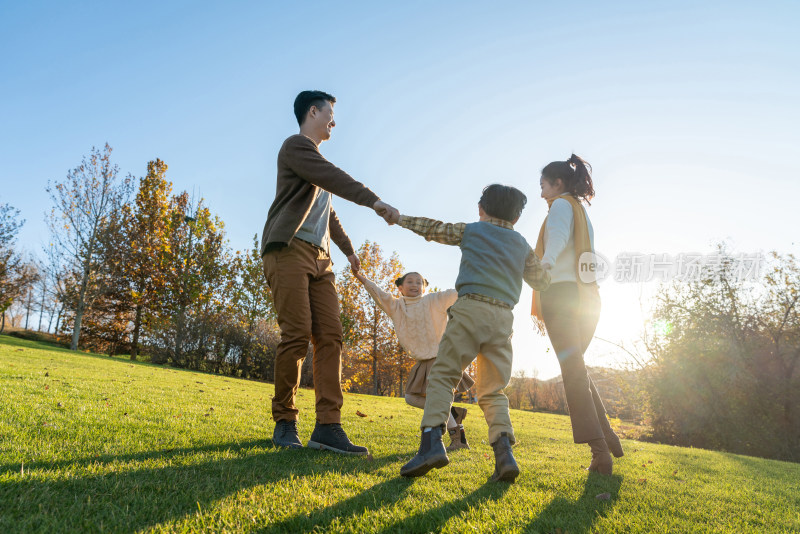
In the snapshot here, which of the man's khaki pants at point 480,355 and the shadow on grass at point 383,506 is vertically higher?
the man's khaki pants at point 480,355

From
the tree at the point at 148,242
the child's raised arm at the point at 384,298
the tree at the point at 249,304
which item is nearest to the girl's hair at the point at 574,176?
the child's raised arm at the point at 384,298

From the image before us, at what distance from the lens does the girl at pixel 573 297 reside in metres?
3.21

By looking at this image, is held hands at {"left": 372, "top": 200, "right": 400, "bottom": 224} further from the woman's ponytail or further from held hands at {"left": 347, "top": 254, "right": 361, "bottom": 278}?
the woman's ponytail

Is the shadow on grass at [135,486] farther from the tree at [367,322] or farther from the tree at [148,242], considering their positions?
the tree at [148,242]

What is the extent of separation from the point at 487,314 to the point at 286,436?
179 centimetres

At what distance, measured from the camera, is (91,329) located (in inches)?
1026

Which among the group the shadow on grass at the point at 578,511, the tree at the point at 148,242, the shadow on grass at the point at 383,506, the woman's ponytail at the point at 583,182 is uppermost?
the tree at the point at 148,242

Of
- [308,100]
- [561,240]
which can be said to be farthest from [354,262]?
[561,240]

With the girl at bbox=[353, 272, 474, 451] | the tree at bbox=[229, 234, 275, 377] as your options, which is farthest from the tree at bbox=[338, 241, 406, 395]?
the girl at bbox=[353, 272, 474, 451]

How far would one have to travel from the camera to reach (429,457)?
8.20ft

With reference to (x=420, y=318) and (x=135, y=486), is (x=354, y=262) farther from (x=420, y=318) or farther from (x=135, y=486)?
(x=135, y=486)

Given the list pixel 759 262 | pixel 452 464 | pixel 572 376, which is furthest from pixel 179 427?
pixel 759 262

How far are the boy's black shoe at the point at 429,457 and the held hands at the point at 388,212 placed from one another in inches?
56.5

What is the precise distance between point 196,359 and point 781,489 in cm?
1914
